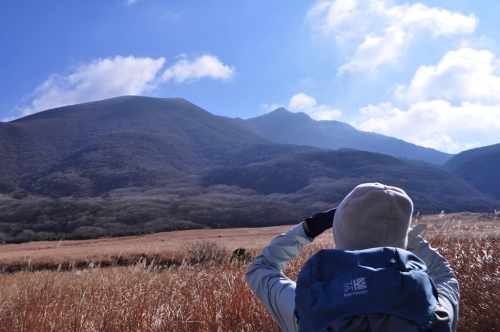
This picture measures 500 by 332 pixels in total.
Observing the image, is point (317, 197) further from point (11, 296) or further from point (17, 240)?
point (11, 296)

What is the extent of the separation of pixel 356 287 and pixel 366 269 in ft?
0.24

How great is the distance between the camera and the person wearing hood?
66.2 inches

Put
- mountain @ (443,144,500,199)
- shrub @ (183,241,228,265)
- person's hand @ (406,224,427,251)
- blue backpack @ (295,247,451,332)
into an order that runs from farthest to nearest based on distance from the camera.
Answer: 1. mountain @ (443,144,500,199)
2. shrub @ (183,241,228,265)
3. person's hand @ (406,224,427,251)
4. blue backpack @ (295,247,451,332)

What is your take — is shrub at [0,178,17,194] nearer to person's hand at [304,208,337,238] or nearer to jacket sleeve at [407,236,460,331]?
person's hand at [304,208,337,238]

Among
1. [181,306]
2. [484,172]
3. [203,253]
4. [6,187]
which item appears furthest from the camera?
[484,172]

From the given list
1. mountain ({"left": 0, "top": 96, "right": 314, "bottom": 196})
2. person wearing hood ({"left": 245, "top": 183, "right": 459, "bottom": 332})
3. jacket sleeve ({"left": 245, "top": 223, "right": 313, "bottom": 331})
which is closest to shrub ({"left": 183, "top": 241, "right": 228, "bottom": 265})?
jacket sleeve ({"left": 245, "top": 223, "right": 313, "bottom": 331})

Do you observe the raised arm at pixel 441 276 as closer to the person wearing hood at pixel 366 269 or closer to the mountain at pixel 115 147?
the person wearing hood at pixel 366 269

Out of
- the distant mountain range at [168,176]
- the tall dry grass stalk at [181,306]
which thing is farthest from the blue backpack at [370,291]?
the distant mountain range at [168,176]

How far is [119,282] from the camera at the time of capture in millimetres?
6594

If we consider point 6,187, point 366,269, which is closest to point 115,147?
point 6,187

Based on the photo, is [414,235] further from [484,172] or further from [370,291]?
[484,172]

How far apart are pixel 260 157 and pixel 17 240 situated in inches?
3778

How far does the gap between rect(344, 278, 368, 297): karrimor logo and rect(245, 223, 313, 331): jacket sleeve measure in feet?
1.75

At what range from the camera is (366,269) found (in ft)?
5.60
